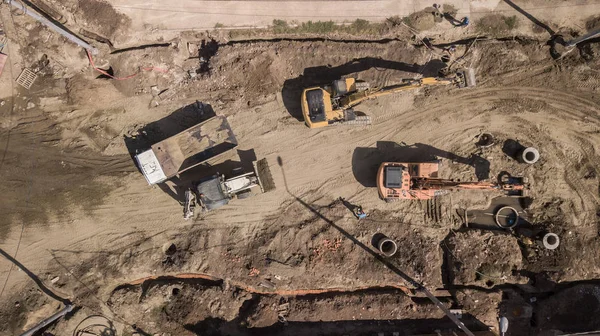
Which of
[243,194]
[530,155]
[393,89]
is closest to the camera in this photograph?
[393,89]

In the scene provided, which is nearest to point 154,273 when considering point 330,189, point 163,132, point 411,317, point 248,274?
point 248,274

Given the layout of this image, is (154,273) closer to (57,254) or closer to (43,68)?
(57,254)

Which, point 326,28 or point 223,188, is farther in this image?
point 326,28

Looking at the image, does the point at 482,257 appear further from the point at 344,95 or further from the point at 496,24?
the point at 496,24

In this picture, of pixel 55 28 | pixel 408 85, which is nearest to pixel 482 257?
pixel 408 85

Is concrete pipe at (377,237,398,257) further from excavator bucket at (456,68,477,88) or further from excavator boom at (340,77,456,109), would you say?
excavator bucket at (456,68,477,88)

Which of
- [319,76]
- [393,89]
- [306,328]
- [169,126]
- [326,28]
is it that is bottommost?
[306,328]

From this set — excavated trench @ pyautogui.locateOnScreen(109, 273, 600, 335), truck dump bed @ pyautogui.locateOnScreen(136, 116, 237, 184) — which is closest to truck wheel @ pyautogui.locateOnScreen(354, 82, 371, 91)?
truck dump bed @ pyautogui.locateOnScreen(136, 116, 237, 184)
